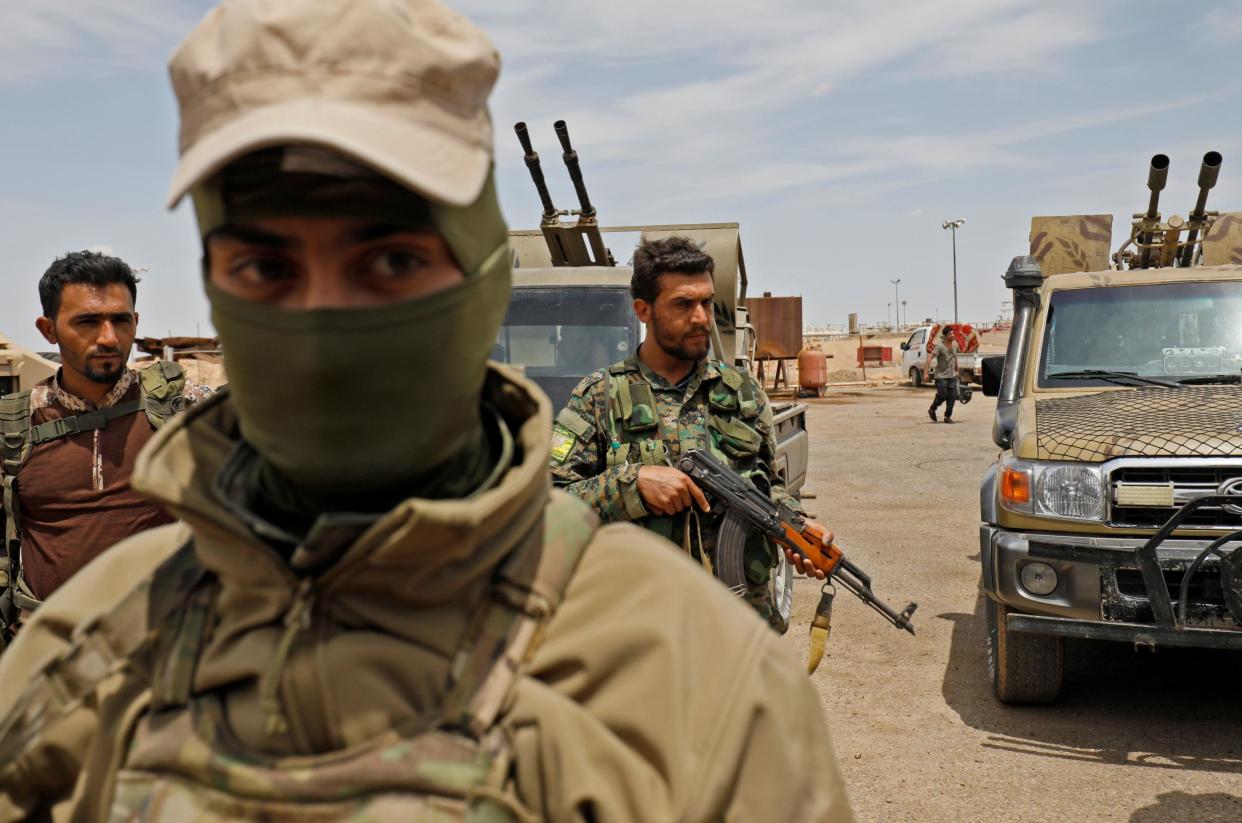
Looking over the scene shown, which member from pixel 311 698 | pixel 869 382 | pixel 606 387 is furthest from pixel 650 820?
pixel 869 382

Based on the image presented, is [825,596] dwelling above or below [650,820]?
below

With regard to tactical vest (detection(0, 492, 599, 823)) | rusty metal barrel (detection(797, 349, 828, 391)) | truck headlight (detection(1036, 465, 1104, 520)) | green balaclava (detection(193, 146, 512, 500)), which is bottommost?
rusty metal barrel (detection(797, 349, 828, 391))

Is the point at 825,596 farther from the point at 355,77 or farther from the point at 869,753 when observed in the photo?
the point at 355,77

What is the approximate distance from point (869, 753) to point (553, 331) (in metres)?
3.07

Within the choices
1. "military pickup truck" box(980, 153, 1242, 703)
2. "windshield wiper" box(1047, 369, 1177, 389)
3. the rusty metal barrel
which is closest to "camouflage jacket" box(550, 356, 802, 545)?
"military pickup truck" box(980, 153, 1242, 703)

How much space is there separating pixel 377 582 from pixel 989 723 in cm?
482

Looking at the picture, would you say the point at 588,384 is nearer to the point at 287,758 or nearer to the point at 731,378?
the point at 731,378

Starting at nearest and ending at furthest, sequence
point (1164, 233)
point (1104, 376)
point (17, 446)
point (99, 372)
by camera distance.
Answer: point (17, 446) → point (99, 372) → point (1104, 376) → point (1164, 233)

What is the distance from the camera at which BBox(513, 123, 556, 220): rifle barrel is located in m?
9.34

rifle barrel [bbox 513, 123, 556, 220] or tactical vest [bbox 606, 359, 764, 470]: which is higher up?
rifle barrel [bbox 513, 123, 556, 220]

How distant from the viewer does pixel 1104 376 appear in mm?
6074

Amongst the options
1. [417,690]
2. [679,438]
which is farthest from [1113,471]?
[417,690]

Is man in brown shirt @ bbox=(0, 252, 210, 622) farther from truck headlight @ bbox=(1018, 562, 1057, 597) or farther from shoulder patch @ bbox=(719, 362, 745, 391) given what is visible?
truck headlight @ bbox=(1018, 562, 1057, 597)

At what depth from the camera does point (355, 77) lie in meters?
1.11
